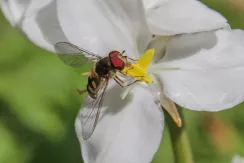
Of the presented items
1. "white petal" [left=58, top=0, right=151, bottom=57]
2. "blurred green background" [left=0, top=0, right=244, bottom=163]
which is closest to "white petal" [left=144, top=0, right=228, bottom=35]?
"white petal" [left=58, top=0, right=151, bottom=57]

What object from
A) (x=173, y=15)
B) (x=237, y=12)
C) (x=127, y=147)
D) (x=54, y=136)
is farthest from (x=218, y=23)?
(x=237, y=12)

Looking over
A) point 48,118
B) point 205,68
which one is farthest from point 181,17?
point 48,118

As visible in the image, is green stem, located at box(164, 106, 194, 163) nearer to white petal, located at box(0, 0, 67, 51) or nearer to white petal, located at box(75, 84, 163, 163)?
white petal, located at box(75, 84, 163, 163)

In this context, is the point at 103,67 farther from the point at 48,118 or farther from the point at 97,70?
the point at 48,118

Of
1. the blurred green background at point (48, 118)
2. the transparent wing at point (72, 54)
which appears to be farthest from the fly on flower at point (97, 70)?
the blurred green background at point (48, 118)

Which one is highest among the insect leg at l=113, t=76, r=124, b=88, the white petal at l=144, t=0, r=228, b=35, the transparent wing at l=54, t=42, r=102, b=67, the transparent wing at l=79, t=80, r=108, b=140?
the transparent wing at l=54, t=42, r=102, b=67
